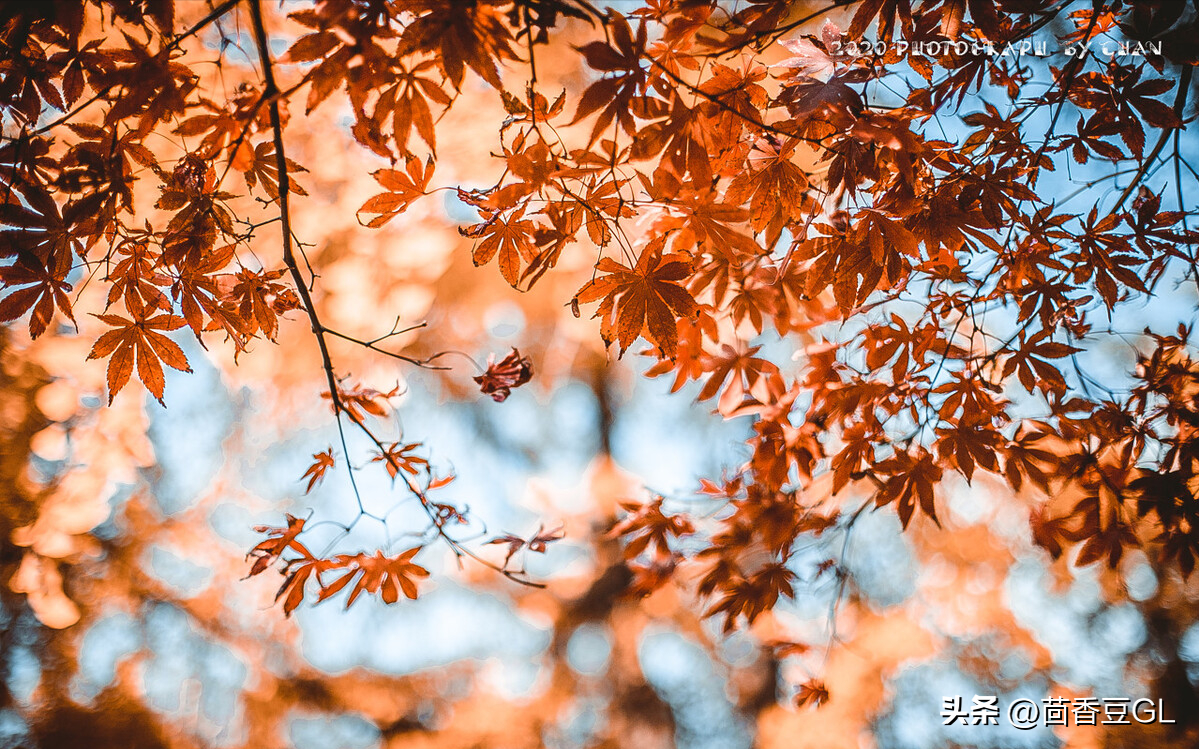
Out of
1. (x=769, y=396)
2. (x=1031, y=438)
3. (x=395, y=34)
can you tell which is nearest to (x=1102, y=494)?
(x=1031, y=438)

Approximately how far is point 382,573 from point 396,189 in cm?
92

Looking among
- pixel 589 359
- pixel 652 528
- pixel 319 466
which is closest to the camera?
pixel 319 466

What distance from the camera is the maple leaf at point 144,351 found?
950 mm

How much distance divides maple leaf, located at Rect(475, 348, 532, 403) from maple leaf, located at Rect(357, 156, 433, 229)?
486 millimetres

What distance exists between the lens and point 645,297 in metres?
0.94

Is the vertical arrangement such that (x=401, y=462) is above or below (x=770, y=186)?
below

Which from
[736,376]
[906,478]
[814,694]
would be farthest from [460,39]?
[814,694]

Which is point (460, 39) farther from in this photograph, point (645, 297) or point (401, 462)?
point (401, 462)

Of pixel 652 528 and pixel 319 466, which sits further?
pixel 652 528

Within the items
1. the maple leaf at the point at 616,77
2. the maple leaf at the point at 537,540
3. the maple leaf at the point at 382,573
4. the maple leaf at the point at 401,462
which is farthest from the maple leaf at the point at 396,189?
the maple leaf at the point at 537,540

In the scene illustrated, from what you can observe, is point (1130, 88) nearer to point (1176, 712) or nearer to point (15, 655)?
point (1176, 712)

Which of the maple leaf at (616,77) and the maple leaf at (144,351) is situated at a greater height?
the maple leaf at (616,77)

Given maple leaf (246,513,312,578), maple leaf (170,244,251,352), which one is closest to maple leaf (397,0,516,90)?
maple leaf (170,244,251,352)

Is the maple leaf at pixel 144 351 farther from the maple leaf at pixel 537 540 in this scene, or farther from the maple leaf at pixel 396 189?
the maple leaf at pixel 537 540
